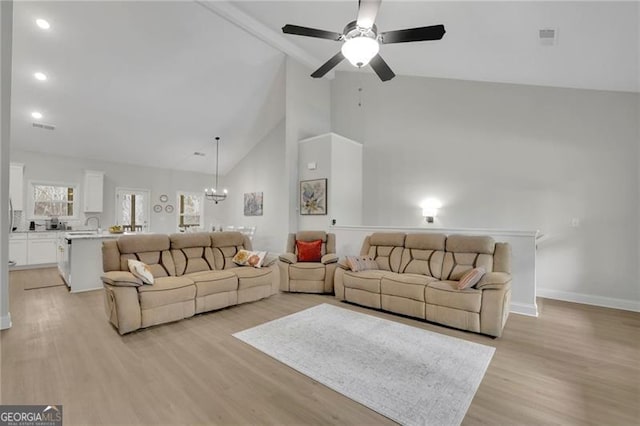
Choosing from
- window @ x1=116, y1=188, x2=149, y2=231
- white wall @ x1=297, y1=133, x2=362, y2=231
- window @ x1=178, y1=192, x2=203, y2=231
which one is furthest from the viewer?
window @ x1=178, y1=192, x2=203, y2=231

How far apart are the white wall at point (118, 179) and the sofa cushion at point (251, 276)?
605 cm

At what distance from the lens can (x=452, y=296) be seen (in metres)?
3.13

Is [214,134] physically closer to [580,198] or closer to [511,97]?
[511,97]

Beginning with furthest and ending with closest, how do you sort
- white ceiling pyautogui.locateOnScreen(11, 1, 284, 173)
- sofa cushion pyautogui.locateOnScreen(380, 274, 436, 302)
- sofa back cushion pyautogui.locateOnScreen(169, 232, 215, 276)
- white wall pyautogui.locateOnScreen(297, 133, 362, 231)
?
1. white wall pyautogui.locateOnScreen(297, 133, 362, 231)
2. white ceiling pyautogui.locateOnScreen(11, 1, 284, 173)
3. sofa back cushion pyautogui.locateOnScreen(169, 232, 215, 276)
4. sofa cushion pyautogui.locateOnScreen(380, 274, 436, 302)

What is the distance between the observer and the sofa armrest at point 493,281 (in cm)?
297

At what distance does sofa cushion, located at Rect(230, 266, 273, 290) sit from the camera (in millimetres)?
3812

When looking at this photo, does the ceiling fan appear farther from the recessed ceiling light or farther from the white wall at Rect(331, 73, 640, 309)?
the recessed ceiling light

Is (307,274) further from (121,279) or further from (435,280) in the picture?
(121,279)

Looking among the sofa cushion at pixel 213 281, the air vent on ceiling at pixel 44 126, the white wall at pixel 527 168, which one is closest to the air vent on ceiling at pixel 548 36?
the white wall at pixel 527 168

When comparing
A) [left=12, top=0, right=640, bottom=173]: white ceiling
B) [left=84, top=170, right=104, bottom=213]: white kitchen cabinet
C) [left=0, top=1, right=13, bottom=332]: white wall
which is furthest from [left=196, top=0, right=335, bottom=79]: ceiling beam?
[left=84, top=170, right=104, bottom=213]: white kitchen cabinet

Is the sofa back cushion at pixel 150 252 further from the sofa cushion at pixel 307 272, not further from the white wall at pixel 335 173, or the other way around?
the white wall at pixel 335 173

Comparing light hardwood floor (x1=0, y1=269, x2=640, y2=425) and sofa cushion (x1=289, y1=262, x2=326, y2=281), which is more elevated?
sofa cushion (x1=289, y1=262, x2=326, y2=281)

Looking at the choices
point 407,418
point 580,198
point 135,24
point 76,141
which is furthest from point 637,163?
point 76,141

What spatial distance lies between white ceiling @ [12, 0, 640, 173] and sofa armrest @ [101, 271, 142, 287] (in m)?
3.88
